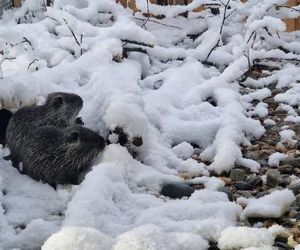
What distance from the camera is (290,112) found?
4574 millimetres

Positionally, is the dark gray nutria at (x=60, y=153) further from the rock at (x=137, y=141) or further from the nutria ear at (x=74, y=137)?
the rock at (x=137, y=141)

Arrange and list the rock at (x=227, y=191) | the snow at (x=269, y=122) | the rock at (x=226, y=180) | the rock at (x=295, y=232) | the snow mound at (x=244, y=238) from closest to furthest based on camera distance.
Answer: the snow mound at (x=244, y=238) < the rock at (x=295, y=232) < the rock at (x=227, y=191) < the rock at (x=226, y=180) < the snow at (x=269, y=122)

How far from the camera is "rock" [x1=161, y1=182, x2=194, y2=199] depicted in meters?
3.10

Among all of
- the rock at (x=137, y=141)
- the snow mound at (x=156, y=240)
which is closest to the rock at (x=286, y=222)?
the snow mound at (x=156, y=240)

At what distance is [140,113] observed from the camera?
3533 mm

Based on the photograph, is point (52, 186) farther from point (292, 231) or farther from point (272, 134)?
point (272, 134)

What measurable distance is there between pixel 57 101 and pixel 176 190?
105cm

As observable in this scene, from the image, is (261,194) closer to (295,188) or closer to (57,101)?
(295,188)

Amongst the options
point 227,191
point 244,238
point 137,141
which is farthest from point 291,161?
point 244,238

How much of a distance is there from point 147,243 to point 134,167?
1.14 meters

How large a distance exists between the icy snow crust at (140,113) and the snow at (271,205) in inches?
0.6

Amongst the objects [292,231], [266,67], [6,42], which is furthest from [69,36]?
[292,231]

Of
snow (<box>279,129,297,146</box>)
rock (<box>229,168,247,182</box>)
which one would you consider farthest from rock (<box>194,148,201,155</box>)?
snow (<box>279,129,297,146</box>)

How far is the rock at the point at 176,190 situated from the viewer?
3.10 m
